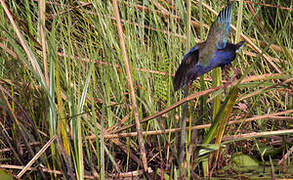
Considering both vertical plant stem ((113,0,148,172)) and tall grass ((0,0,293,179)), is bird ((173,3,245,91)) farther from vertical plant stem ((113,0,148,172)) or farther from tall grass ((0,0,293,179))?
vertical plant stem ((113,0,148,172))

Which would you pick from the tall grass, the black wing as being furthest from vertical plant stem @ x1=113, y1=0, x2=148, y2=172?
the black wing

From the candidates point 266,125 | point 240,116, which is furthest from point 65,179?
point 266,125

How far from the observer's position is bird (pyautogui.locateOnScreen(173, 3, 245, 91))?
1.15 m

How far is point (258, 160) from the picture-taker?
1.48m

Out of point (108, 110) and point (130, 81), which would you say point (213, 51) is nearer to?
point (130, 81)

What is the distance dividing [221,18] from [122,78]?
2.02 ft

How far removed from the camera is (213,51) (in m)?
1.18

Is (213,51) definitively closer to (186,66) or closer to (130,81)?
(186,66)

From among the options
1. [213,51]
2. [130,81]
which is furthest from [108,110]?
[213,51]

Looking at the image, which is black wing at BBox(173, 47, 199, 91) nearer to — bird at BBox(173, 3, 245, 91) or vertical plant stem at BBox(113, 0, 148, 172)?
bird at BBox(173, 3, 245, 91)

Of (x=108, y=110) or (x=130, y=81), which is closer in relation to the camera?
(x=130, y=81)

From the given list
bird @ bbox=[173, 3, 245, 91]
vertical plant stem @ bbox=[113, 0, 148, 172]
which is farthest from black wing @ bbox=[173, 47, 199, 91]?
vertical plant stem @ bbox=[113, 0, 148, 172]

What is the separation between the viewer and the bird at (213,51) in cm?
115

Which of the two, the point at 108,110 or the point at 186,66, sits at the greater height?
the point at 186,66
